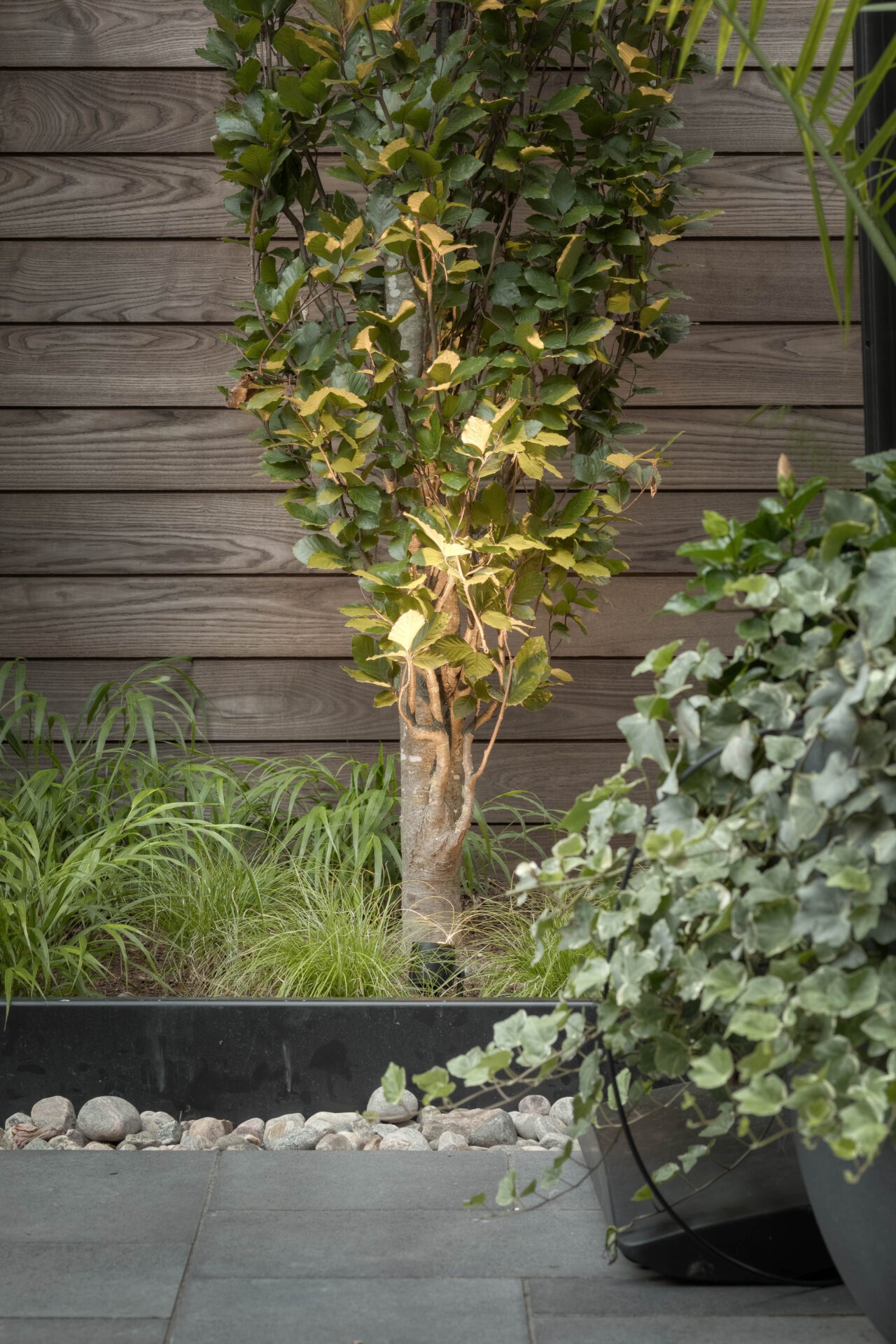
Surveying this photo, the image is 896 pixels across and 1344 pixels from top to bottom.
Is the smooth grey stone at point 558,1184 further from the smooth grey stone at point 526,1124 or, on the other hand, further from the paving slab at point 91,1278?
the paving slab at point 91,1278

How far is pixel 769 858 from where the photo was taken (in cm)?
104

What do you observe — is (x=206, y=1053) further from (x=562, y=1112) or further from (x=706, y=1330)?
(x=706, y=1330)

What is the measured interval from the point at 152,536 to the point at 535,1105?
145cm

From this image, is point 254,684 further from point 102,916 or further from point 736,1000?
point 736,1000

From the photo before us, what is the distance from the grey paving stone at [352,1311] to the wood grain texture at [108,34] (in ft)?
7.68

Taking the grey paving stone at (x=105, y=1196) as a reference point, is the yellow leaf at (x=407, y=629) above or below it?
above

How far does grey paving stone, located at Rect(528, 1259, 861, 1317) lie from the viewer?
1.18 m

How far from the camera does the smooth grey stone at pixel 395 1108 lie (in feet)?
5.84

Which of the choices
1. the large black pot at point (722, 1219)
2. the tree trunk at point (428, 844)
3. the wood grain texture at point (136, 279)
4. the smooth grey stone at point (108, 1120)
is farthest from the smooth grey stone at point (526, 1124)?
the wood grain texture at point (136, 279)

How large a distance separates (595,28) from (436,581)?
93cm

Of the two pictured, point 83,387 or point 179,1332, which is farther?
point 83,387

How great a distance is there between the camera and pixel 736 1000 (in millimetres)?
982

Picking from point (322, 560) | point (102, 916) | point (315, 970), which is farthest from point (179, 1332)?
point (322, 560)

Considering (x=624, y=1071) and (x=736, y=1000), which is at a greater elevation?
(x=736, y=1000)
